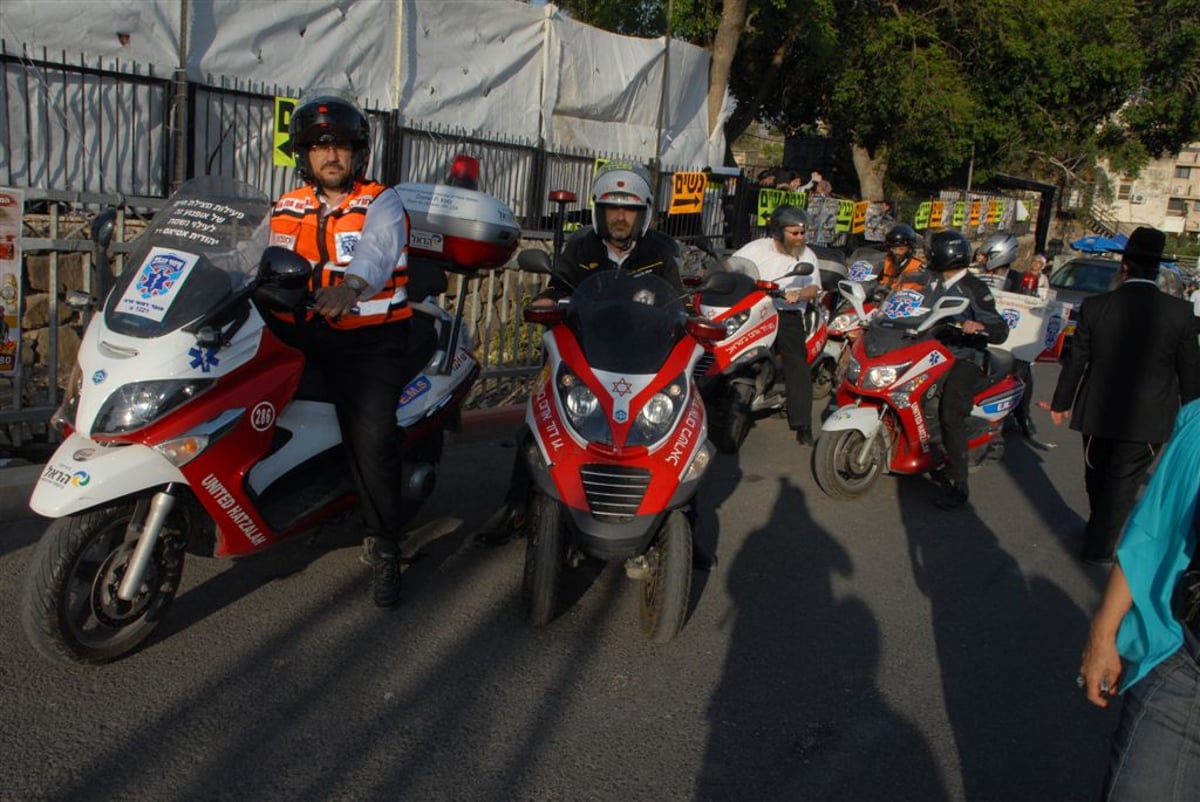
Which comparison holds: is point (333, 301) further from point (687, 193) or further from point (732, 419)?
point (687, 193)

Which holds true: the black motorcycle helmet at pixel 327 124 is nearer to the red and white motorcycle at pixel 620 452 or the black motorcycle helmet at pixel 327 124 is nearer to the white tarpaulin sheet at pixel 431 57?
the red and white motorcycle at pixel 620 452

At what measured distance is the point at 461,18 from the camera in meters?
12.4

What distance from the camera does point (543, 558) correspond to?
4039mm

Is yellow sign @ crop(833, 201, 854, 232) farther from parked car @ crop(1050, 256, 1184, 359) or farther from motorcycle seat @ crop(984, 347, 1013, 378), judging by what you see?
motorcycle seat @ crop(984, 347, 1013, 378)

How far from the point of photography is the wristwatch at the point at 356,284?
378 centimetres

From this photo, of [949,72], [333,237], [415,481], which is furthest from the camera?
[949,72]

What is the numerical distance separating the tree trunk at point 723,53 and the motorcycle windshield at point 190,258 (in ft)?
50.2

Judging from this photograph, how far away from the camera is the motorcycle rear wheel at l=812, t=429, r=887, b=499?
6496mm

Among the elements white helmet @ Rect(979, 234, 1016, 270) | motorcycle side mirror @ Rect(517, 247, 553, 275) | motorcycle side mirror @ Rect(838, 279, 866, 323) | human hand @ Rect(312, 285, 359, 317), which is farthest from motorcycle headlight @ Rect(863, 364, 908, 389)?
human hand @ Rect(312, 285, 359, 317)

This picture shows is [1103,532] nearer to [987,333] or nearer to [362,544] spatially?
[987,333]

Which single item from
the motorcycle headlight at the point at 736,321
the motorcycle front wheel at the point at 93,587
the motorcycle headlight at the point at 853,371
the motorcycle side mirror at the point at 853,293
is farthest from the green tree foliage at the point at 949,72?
the motorcycle front wheel at the point at 93,587

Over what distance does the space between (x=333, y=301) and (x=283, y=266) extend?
212 millimetres

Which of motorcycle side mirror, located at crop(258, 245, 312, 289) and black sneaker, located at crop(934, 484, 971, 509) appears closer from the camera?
motorcycle side mirror, located at crop(258, 245, 312, 289)

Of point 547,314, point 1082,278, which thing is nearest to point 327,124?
point 547,314
